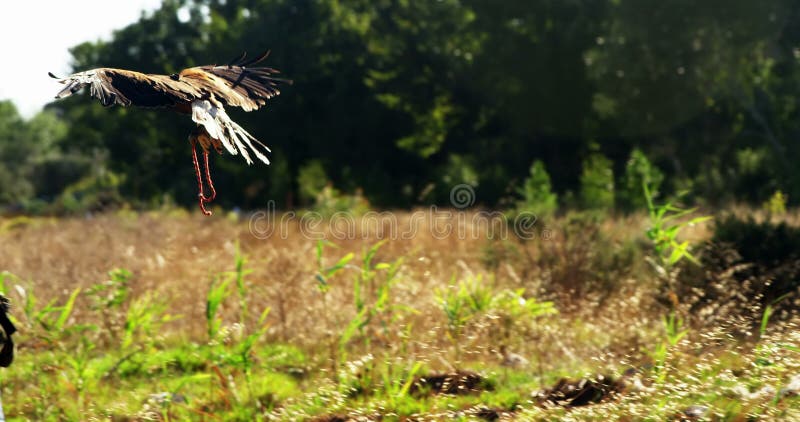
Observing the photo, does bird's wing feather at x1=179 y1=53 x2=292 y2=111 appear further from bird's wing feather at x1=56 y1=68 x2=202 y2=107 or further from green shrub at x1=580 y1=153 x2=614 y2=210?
green shrub at x1=580 y1=153 x2=614 y2=210

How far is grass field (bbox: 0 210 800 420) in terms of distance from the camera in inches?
179

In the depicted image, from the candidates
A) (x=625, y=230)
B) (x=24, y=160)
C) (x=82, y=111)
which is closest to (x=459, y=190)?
(x=625, y=230)

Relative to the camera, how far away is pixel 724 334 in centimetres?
426

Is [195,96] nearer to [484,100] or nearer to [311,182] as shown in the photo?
[311,182]

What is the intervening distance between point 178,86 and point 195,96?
0.07 metres

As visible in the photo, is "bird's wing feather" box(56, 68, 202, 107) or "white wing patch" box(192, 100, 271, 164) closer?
"bird's wing feather" box(56, 68, 202, 107)

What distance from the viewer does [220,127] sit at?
2.80m

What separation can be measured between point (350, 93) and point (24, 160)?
2761 cm

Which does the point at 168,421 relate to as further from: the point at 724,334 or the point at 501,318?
the point at 724,334

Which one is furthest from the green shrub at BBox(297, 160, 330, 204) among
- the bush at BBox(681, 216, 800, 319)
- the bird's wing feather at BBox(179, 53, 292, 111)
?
the bird's wing feather at BBox(179, 53, 292, 111)

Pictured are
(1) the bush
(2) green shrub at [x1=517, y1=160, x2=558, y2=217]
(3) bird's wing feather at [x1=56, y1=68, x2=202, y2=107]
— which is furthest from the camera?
(2) green shrub at [x1=517, y1=160, x2=558, y2=217]

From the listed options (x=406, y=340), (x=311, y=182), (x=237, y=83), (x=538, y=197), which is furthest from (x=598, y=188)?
(x=237, y=83)

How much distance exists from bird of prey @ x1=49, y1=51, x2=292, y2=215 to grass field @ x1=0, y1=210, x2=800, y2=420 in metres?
2.04

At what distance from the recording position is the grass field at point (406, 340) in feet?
15.0
